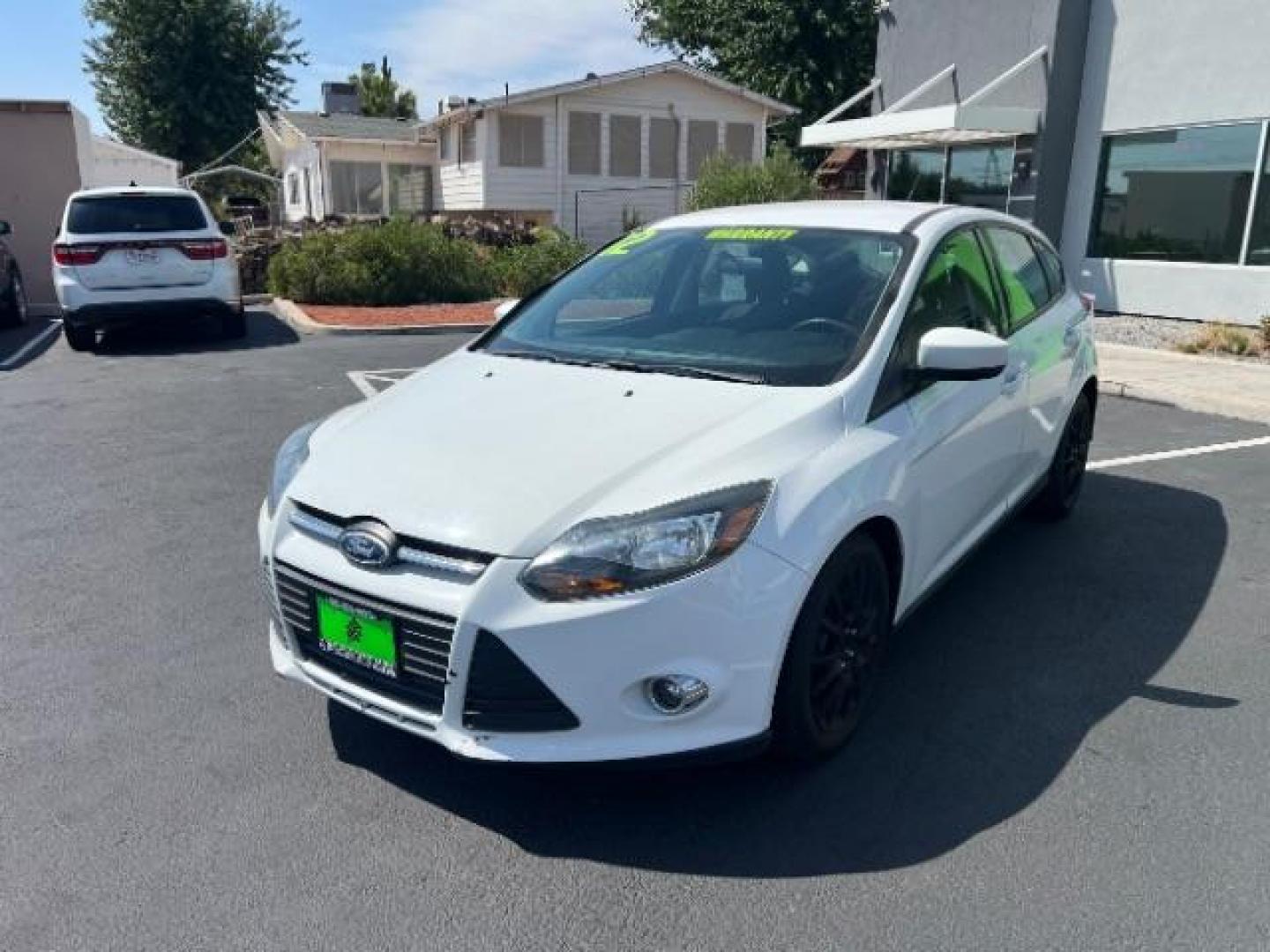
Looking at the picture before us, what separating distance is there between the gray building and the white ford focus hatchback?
972 centimetres

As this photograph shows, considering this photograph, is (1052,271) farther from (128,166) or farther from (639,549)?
(128,166)

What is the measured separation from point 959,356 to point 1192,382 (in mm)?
7325

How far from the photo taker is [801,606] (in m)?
2.71

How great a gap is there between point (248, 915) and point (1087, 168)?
46.0 ft

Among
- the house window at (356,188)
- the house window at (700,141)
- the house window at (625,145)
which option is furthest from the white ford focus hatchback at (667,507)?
the house window at (356,188)

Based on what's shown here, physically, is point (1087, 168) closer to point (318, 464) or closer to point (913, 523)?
point (913, 523)

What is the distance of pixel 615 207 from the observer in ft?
88.0

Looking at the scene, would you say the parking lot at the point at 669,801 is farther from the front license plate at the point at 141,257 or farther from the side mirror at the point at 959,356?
the front license plate at the point at 141,257

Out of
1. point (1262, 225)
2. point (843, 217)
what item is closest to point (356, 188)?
point (1262, 225)

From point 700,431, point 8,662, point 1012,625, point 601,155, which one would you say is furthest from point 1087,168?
point 601,155

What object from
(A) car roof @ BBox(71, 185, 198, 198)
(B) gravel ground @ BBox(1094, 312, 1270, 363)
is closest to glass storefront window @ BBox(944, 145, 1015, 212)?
(B) gravel ground @ BBox(1094, 312, 1270, 363)

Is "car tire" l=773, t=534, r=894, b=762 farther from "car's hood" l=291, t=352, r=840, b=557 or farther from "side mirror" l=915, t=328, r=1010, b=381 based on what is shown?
"side mirror" l=915, t=328, r=1010, b=381

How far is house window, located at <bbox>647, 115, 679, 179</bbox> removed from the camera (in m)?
27.1

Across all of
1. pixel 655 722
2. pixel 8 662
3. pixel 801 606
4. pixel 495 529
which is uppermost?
pixel 495 529
